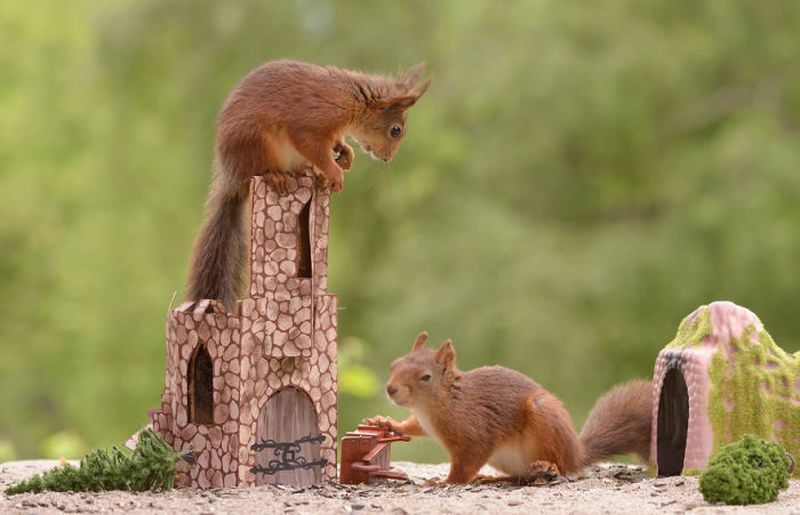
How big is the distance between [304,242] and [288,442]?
A: 70 centimetres

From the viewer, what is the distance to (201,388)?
13.9 ft

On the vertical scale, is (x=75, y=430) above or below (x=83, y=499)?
above

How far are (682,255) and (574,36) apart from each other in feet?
6.25

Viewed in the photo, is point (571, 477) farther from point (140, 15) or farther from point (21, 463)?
point (140, 15)

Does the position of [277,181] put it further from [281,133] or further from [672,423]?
[672,423]

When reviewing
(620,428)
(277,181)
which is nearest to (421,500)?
(620,428)

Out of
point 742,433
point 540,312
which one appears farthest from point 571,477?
point 540,312

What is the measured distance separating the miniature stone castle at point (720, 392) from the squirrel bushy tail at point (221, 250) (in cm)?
159

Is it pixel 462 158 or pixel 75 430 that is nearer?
pixel 462 158

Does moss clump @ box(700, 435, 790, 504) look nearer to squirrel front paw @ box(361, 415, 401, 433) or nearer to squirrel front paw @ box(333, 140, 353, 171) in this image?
squirrel front paw @ box(361, 415, 401, 433)

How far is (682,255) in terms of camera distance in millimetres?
8398

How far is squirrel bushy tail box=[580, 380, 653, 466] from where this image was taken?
4492 mm

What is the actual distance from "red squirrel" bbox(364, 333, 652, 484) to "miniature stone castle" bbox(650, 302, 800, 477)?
229mm

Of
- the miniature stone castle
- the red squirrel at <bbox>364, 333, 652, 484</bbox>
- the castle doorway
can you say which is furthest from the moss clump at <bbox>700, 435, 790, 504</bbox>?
the red squirrel at <bbox>364, 333, 652, 484</bbox>
